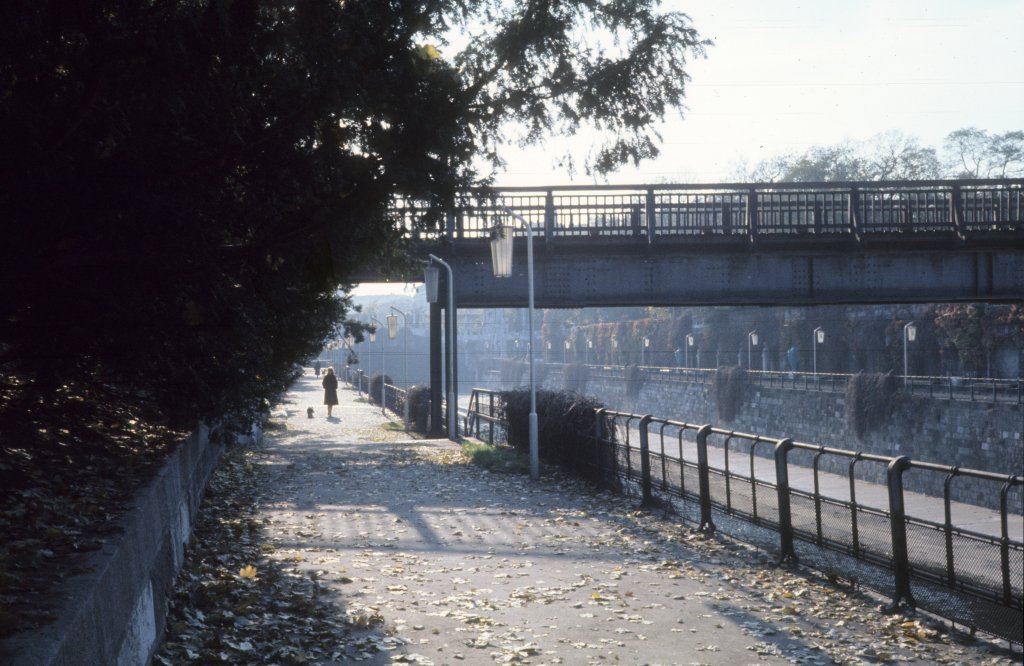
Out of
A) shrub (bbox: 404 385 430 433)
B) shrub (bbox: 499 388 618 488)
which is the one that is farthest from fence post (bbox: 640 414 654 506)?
shrub (bbox: 404 385 430 433)

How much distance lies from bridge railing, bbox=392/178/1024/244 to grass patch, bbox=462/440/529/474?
4.87m

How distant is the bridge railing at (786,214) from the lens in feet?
76.7

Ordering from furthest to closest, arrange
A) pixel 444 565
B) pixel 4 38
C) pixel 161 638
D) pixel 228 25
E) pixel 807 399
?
pixel 807 399
pixel 444 565
pixel 161 638
pixel 228 25
pixel 4 38

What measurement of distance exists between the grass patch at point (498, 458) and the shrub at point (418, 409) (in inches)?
411

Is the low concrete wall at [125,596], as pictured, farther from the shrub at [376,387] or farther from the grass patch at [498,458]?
the shrub at [376,387]

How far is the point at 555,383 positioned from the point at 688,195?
79.9m

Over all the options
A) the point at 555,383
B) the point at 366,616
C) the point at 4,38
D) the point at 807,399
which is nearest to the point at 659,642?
the point at 366,616

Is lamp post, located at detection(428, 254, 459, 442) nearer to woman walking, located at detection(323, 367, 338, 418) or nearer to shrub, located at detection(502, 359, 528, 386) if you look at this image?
woman walking, located at detection(323, 367, 338, 418)

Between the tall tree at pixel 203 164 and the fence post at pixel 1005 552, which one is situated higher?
the tall tree at pixel 203 164

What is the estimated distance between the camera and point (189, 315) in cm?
602

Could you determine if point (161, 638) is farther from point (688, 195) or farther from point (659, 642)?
point (688, 195)

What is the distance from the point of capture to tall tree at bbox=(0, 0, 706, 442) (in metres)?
5.07

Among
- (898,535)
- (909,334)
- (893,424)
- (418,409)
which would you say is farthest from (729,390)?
(898,535)

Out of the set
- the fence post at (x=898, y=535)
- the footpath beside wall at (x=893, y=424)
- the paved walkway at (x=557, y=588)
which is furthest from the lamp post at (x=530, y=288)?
the footpath beside wall at (x=893, y=424)
